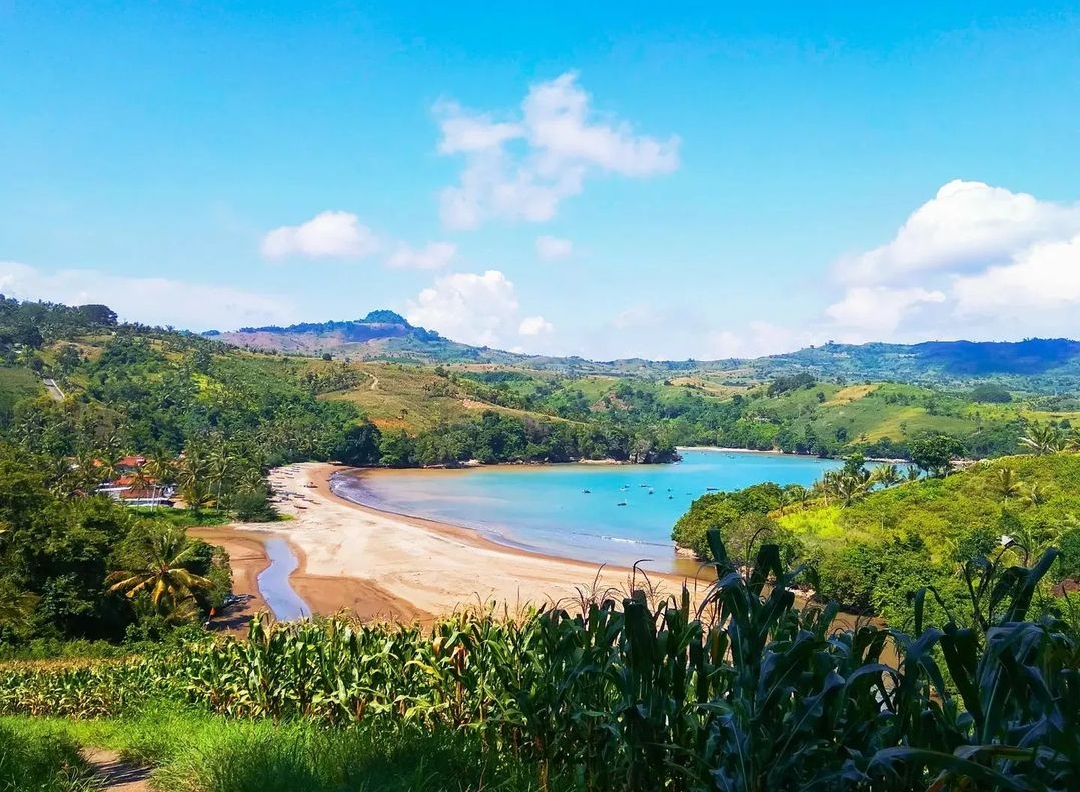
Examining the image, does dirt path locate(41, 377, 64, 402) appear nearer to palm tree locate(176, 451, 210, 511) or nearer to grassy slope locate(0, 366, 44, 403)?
grassy slope locate(0, 366, 44, 403)

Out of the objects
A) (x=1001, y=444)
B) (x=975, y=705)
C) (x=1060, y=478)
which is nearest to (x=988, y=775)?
(x=975, y=705)

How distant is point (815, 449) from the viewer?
425 ft

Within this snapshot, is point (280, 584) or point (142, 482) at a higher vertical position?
point (142, 482)

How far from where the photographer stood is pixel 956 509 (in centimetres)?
3931

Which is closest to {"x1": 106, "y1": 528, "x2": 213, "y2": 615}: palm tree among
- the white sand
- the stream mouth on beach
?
the stream mouth on beach

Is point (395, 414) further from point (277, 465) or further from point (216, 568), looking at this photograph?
point (216, 568)

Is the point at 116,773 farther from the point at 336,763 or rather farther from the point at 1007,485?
the point at 1007,485

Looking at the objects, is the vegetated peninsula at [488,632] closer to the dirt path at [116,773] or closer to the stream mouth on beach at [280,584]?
the dirt path at [116,773]

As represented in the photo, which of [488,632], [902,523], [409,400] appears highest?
[409,400]

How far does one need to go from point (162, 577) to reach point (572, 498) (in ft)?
169

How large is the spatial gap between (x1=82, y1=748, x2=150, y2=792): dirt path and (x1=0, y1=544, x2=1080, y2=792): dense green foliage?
2.60 feet

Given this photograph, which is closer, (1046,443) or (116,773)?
(116,773)

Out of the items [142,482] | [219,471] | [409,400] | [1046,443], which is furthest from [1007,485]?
[409,400]

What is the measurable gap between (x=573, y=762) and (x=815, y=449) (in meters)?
136
